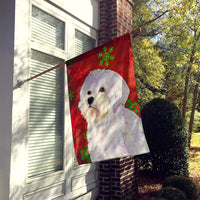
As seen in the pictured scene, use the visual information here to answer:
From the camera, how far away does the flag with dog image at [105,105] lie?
10.2ft

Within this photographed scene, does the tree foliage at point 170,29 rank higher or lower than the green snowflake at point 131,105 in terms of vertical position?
higher

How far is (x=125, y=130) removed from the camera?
312 cm

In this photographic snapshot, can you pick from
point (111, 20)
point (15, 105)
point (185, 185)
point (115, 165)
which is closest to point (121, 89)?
point (15, 105)

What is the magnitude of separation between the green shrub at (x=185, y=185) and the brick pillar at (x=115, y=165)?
896 millimetres

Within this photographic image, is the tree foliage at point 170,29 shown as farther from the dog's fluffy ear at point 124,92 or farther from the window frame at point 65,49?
the dog's fluffy ear at point 124,92

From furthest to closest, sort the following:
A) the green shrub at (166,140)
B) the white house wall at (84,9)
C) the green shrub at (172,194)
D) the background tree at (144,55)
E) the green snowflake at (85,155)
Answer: the background tree at (144,55) < the green shrub at (166,140) < the green shrub at (172,194) < the white house wall at (84,9) < the green snowflake at (85,155)

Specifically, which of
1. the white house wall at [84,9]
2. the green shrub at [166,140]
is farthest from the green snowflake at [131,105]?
the green shrub at [166,140]

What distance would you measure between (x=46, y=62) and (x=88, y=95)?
5.23ft

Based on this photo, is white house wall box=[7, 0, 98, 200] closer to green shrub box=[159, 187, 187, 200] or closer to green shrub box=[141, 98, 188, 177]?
green shrub box=[159, 187, 187, 200]

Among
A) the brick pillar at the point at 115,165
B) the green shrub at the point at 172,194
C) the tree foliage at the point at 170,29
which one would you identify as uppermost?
the tree foliage at the point at 170,29

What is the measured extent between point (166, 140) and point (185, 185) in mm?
1668

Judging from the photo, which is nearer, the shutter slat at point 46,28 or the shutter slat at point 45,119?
the shutter slat at point 45,119

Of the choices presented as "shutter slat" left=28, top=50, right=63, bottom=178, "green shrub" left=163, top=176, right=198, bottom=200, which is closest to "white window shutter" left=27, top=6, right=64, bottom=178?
"shutter slat" left=28, top=50, right=63, bottom=178

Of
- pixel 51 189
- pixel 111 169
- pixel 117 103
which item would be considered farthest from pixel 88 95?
pixel 111 169
